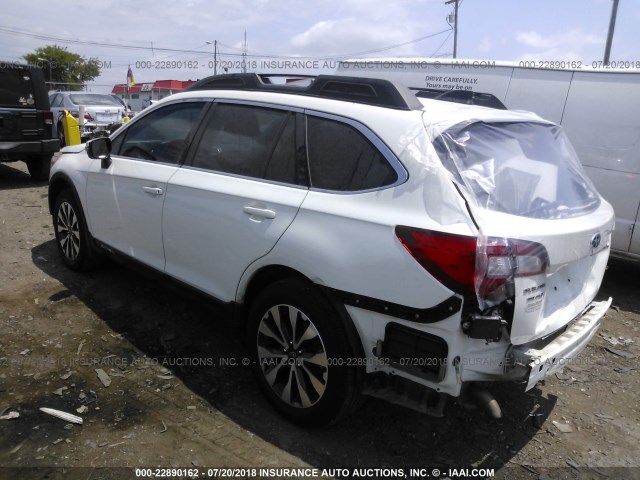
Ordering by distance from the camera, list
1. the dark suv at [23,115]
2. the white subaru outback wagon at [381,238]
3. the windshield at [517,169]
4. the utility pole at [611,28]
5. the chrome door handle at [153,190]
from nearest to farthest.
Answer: the white subaru outback wagon at [381,238] < the windshield at [517,169] < the chrome door handle at [153,190] < the dark suv at [23,115] < the utility pole at [611,28]

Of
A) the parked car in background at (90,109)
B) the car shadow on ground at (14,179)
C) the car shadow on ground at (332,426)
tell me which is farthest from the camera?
the parked car in background at (90,109)

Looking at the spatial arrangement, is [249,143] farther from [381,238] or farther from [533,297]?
[533,297]

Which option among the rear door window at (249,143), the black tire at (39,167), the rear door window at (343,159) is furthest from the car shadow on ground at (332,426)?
the black tire at (39,167)

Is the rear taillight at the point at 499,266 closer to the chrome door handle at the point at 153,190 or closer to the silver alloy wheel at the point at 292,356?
the silver alloy wheel at the point at 292,356

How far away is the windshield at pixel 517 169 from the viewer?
93.4 inches

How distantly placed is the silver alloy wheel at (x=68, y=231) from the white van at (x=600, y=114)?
3.63 metres

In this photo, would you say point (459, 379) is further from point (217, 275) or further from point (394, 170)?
point (217, 275)

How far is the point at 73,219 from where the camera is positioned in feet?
15.6

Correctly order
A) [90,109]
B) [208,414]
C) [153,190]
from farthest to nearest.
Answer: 1. [90,109]
2. [153,190]
3. [208,414]

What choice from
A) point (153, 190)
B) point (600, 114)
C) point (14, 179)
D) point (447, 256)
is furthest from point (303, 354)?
point (14, 179)

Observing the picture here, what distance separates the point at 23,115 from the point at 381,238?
27.4 ft

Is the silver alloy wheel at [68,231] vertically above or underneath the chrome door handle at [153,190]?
underneath

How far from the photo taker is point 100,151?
4.09 m

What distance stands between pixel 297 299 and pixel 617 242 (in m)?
4.13
